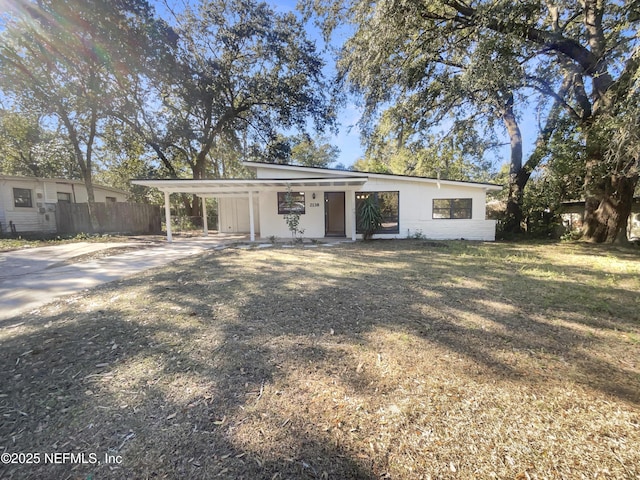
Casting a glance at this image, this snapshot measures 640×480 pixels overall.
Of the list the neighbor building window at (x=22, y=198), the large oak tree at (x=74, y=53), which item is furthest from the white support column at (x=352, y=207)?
the neighbor building window at (x=22, y=198)

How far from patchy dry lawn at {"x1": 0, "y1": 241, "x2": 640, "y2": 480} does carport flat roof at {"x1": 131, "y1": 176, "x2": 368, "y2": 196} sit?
6277 mm

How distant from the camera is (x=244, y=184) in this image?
10.1 meters

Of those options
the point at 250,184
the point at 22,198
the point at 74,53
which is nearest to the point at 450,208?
the point at 250,184

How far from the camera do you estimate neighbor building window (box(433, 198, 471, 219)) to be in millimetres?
11781

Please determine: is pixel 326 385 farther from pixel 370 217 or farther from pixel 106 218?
pixel 106 218

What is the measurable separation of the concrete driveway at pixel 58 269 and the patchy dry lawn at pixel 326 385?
70 centimetres

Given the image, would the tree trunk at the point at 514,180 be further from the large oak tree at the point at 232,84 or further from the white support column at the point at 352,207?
the large oak tree at the point at 232,84

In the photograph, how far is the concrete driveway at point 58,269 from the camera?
13.7ft

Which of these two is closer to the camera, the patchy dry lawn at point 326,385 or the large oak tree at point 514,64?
the patchy dry lawn at point 326,385

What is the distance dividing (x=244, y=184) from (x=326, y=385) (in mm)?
9025

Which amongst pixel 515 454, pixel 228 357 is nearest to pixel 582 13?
pixel 515 454

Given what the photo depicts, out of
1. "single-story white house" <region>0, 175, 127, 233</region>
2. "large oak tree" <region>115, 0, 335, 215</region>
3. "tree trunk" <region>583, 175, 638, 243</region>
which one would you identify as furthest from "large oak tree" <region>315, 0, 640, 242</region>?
"single-story white house" <region>0, 175, 127, 233</region>

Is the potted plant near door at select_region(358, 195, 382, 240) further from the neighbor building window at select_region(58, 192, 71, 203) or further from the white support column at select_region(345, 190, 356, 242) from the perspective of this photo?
the neighbor building window at select_region(58, 192, 71, 203)

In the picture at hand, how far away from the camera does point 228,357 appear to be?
8.06ft
